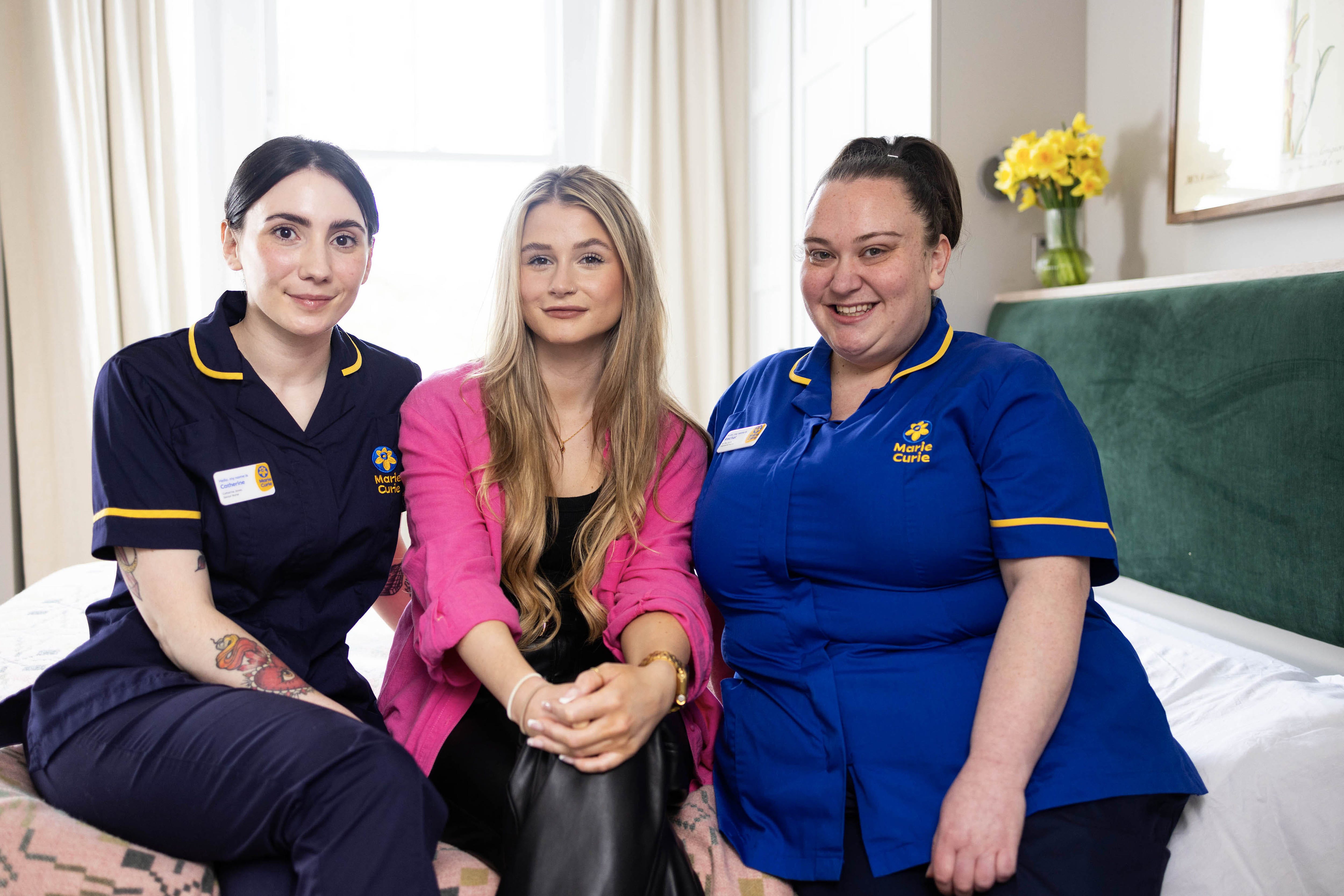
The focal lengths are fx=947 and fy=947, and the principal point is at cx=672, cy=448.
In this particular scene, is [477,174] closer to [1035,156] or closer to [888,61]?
[888,61]

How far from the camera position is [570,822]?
3.71 ft

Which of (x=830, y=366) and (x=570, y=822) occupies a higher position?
(x=830, y=366)

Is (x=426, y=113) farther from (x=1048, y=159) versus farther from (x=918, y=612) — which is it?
(x=918, y=612)

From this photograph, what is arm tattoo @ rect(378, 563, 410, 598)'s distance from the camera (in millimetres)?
1732

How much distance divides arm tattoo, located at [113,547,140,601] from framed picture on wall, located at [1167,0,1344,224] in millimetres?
2218

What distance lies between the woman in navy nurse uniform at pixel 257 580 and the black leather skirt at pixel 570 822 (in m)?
0.12

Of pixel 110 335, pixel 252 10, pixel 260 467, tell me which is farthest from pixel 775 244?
pixel 260 467

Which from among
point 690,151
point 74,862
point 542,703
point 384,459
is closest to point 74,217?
point 690,151

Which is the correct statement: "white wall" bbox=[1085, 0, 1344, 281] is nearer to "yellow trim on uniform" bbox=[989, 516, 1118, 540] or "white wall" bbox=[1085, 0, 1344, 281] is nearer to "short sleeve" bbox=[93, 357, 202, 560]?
"yellow trim on uniform" bbox=[989, 516, 1118, 540]

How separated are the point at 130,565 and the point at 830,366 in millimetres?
1086

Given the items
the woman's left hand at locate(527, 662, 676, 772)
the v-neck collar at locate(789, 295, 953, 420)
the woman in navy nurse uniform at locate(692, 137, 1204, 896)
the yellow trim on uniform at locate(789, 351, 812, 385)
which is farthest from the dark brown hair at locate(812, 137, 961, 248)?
the woman's left hand at locate(527, 662, 676, 772)

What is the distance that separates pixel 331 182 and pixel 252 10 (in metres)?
2.96

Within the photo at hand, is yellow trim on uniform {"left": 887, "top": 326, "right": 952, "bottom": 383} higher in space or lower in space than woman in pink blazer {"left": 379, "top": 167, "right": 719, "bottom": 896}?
higher

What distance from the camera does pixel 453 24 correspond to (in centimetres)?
404
